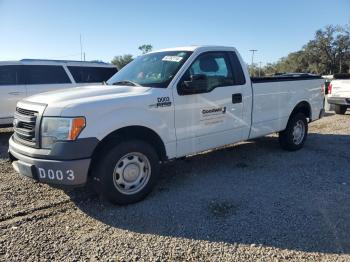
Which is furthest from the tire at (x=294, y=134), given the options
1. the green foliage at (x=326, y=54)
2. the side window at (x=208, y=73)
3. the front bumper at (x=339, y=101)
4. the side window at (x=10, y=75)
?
the green foliage at (x=326, y=54)

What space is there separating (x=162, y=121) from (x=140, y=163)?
0.61 m

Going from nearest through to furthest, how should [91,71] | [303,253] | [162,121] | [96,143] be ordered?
[303,253] → [96,143] → [162,121] → [91,71]

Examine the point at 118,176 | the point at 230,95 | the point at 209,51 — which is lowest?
the point at 118,176

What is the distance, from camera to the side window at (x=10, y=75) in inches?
356

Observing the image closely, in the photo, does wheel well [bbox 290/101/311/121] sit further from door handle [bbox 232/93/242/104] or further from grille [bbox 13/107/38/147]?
grille [bbox 13/107/38/147]

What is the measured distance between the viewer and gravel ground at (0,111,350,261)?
3322 millimetres

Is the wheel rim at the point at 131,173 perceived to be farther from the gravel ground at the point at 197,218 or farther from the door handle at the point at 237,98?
the door handle at the point at 237,98

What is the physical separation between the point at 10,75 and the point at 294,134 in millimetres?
7110

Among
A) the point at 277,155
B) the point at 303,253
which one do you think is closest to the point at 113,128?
the point at 303,253

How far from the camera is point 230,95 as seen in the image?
5.38 m

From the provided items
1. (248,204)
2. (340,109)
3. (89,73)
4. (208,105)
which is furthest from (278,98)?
(340,109)

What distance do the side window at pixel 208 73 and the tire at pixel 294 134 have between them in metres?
2.05

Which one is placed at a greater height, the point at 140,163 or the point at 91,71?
the point at 91,71

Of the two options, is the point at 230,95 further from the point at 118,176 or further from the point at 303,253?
the point at 303,253
